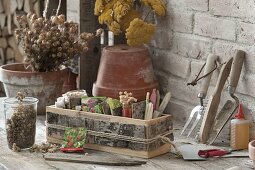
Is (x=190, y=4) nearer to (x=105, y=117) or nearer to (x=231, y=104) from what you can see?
(x=231, y=104)

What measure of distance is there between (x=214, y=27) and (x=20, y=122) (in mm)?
787

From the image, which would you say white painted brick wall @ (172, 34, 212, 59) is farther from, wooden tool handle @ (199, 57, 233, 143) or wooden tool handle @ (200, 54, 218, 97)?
wooden tool handle @ (199, 57, 233, 143)

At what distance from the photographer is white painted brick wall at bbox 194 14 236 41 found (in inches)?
93.8

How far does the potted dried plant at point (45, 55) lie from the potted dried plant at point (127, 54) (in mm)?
100

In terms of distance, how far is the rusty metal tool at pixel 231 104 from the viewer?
230 cm


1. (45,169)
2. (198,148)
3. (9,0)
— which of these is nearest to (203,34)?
(198,148)

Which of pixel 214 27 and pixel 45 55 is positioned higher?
pixel 214 27

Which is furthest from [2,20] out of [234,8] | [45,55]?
[234,8]

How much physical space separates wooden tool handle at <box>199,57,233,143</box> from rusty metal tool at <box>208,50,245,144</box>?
2 cm

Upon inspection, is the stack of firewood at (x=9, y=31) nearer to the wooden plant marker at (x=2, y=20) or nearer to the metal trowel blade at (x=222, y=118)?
the wooden plant marker at (x=2, y=20)

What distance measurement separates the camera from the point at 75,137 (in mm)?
2227

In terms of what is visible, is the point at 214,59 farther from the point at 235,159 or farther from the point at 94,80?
the point at 94,80

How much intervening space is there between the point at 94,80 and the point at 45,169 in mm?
940

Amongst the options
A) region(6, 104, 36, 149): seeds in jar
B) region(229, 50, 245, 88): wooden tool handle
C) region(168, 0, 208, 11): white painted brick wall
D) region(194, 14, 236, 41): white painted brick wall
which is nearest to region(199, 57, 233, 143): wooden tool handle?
region(229, 50, 245, 88): wooden tool handle
